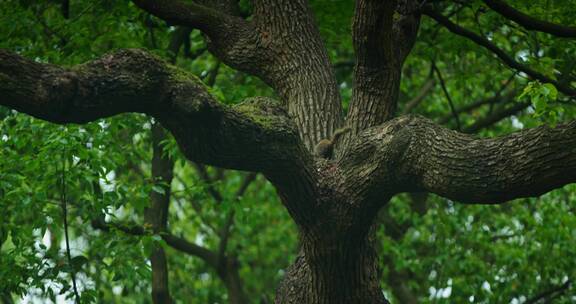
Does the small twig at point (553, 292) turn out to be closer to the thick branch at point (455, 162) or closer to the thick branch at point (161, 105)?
the thick branch at point (455, 162)

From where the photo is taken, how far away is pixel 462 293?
44.6ft

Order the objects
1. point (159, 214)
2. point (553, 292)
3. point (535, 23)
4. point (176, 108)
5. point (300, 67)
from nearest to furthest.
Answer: point (176, 108) < point (535, 23) < point (300, 67) < point (159, 214) < point (553, 292)

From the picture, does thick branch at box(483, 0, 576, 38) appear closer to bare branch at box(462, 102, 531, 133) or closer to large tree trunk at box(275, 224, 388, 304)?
large tree trunk at box(275, 224, 388, 304)

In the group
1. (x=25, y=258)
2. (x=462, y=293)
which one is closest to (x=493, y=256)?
(x=462, y=293)

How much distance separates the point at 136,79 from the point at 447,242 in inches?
396

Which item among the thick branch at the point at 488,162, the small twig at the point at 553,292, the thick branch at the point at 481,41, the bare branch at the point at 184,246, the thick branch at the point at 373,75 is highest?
the thick branch at the point at 481,41

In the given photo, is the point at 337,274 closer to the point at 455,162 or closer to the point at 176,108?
the point at 455,162

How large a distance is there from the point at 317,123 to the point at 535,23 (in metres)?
2.17

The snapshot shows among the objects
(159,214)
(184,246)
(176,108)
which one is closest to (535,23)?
(176,108)

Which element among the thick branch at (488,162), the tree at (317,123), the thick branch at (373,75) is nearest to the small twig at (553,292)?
the tree at (317,123)

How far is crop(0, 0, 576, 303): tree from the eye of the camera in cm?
624

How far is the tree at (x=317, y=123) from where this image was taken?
6242 mm

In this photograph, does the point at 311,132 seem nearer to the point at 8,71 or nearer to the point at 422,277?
the point at 8,71

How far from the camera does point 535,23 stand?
735cm
